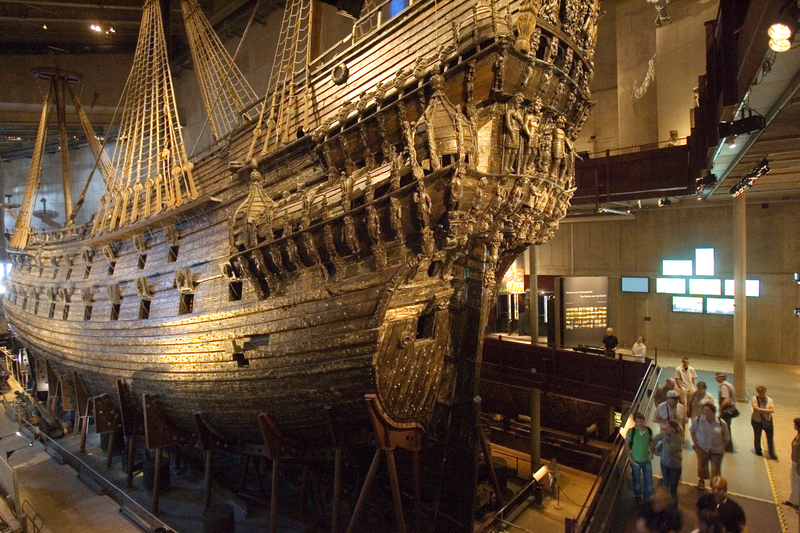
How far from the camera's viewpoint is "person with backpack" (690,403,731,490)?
510 cm

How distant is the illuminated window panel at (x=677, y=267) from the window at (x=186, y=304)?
1248cm

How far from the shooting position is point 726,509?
336cm

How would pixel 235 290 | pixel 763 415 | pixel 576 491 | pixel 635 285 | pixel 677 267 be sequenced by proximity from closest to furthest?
pixel 235 290
pixel 763 415
pixel 576 491
pixel 677 267
pixel 635 285

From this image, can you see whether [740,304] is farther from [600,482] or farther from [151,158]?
[151,158]

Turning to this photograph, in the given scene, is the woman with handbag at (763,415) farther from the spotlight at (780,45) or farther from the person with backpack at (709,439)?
the spotlight at (780,45)

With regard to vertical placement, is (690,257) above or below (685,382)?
above

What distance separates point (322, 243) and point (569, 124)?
327 cm

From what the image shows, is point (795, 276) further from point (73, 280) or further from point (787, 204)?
point (73, 280)

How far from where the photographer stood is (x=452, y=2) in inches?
177

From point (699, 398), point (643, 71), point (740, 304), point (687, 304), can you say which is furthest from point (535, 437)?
point (643, 71)

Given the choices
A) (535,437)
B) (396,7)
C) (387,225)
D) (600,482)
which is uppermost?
(396,7)

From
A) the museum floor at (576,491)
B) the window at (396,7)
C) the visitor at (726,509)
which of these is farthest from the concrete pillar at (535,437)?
the window at (396,7)

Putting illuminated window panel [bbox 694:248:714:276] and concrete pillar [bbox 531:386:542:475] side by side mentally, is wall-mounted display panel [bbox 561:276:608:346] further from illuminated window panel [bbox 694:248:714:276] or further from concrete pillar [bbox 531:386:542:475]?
illuminated window panel [bbox 694:248:714:276]

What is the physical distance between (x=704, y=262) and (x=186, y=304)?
1291 centimetres
